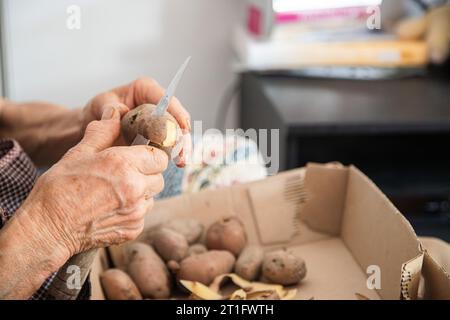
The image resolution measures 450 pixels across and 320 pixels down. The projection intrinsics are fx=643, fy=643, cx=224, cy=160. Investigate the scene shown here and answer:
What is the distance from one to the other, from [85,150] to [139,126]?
66mm

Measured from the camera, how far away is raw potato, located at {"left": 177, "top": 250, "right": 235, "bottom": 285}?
77cm

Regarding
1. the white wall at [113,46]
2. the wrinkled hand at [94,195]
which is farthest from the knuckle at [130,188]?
the white wall at [113,46]

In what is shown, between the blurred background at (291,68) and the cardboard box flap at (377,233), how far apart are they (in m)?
0.51

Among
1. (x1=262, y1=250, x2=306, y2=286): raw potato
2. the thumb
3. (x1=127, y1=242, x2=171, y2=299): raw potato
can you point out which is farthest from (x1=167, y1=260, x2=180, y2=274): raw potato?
the thumb

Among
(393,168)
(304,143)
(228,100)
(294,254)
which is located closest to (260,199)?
(294,254)

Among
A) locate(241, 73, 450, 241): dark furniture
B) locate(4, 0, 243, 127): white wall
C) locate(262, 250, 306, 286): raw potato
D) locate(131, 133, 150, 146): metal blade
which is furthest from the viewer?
locate(4, 0, 243, 127): white wall

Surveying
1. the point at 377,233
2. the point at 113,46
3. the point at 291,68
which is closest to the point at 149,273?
the point at 377,233

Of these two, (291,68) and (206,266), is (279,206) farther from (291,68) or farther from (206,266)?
(291,68)

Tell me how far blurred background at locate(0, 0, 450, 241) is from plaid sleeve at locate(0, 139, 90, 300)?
1.80ft

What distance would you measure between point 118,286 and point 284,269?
193 mm

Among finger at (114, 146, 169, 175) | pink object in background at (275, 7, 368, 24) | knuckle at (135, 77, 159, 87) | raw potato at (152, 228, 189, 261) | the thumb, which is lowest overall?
raw potato at (152, 228, 189, 261)

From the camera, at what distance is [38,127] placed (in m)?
0.97

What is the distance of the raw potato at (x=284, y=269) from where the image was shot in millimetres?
746

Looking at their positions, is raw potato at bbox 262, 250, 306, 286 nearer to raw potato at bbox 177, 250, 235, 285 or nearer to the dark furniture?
raw potato at bbox 177, 250, 235, 285
